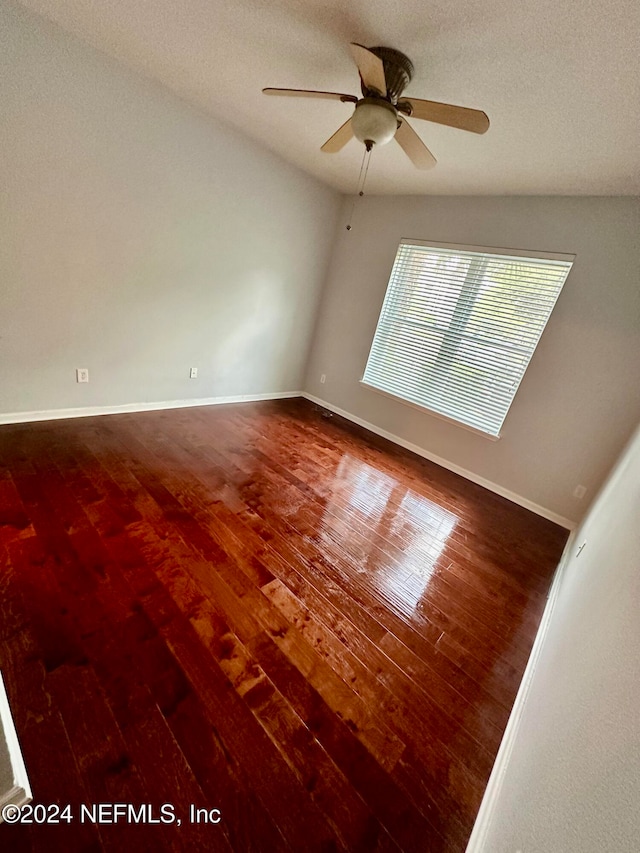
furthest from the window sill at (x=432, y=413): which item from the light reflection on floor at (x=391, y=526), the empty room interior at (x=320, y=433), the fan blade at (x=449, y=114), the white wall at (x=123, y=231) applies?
the fan blade at (x=449, y=114)

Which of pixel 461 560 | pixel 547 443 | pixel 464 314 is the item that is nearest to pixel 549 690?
pixel 461 560

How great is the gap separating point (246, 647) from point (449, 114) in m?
2.44

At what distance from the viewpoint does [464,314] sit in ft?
10.2

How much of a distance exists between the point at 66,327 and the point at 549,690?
3367 mm

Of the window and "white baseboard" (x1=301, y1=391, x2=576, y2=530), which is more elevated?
the window

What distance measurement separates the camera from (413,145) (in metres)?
1.76

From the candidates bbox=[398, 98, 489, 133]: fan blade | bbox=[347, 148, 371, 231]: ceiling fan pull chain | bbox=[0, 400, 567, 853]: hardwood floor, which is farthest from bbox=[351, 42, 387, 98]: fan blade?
bbox=[0, 400, 567, 853]: hardwood floor

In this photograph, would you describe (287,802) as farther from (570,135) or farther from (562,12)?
(570,135)

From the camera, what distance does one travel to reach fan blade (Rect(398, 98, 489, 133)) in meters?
1.41

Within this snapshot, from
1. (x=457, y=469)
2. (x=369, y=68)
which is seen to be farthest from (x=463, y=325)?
(x=369, y=68)

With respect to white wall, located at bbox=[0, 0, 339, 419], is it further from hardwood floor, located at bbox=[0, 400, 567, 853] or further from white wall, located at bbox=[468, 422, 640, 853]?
white wall, located at bbox=[468, 422, 640, 853]

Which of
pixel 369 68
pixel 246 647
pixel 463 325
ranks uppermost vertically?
pixel 369 68

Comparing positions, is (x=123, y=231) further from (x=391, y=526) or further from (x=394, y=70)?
(x=391, y=526)

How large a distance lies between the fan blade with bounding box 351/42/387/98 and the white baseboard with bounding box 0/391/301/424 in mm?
2856
